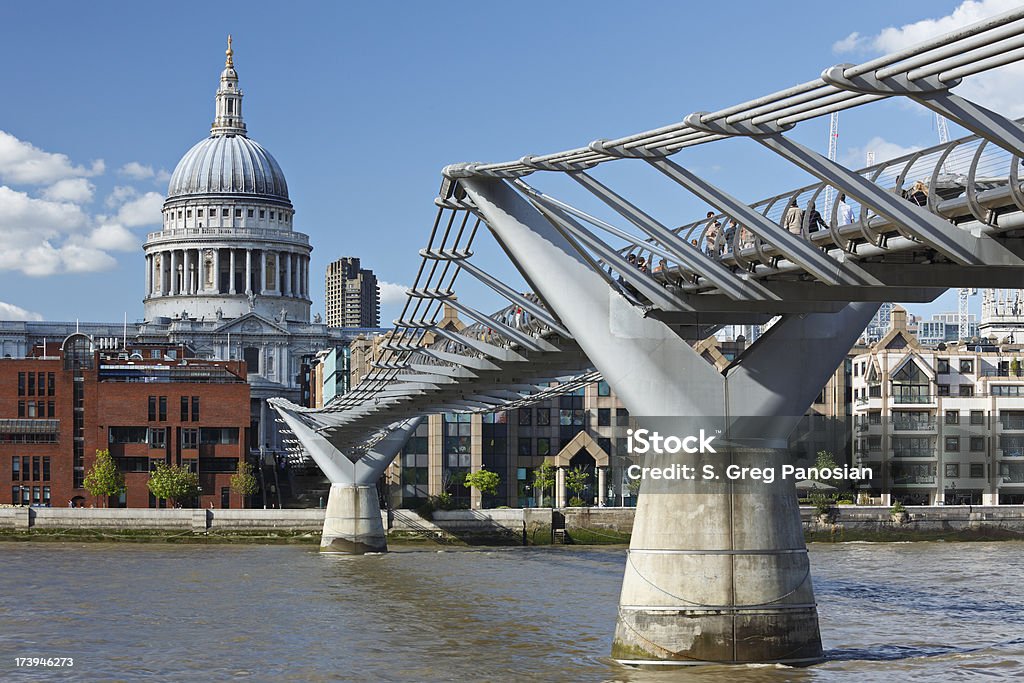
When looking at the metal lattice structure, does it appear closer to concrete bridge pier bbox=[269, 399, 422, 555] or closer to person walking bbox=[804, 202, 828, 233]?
person walking bbox=[804, 202, 828, 233]

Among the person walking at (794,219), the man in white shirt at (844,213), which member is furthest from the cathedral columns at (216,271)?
the man in white shirt at (844,213)

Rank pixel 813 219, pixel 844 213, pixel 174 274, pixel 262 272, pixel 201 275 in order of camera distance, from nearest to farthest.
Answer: pixel 844 213 → pixel 813 219 → pixel 201 275 → pixel 262 272 → pixel 174 274

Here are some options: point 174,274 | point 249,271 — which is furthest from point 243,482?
point 174,274

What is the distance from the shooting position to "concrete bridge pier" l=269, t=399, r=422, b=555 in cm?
6078

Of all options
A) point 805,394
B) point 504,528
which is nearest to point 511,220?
point 805,394

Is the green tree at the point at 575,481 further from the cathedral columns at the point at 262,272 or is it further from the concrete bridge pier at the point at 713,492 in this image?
the cathedral columns at the point at 262,272

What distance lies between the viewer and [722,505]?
2327 centimetres

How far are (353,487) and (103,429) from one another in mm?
20043

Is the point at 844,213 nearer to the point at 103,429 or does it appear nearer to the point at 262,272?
the point at 103,429

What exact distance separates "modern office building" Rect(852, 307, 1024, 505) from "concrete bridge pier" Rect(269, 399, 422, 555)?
23412 mm

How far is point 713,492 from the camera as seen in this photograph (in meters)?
23.3

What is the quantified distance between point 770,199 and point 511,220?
5236 millimetres

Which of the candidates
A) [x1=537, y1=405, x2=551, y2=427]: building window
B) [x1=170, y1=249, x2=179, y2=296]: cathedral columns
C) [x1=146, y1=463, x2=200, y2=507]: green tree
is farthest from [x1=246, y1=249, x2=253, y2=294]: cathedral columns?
[x1=537, y1=405, x2=551, y2=427]: building window

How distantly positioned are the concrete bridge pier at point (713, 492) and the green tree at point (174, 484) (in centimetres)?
5154
